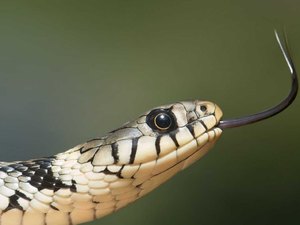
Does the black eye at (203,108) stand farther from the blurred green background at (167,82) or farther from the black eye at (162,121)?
the blurred green background at (167,82)

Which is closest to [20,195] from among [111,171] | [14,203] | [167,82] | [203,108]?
[14,203]

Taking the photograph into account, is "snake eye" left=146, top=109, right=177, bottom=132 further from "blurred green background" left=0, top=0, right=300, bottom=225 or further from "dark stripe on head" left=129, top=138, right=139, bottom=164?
"blurred green background" left=0, top=0, right=300, bottom=225

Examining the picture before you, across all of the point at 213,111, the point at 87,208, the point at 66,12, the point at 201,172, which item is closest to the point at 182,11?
the point at 66,12

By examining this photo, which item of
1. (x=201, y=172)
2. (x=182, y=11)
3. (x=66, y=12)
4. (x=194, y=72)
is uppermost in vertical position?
(x=66, y=12)

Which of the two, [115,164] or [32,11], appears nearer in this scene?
[115,164]

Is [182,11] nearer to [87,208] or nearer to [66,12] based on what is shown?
[66,12]

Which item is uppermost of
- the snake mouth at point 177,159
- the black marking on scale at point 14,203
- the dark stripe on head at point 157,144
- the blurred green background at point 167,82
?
the blurred green background at point 167,82

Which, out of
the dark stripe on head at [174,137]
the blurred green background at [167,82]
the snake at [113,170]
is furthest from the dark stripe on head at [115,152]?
the blurred green background at [167,82]

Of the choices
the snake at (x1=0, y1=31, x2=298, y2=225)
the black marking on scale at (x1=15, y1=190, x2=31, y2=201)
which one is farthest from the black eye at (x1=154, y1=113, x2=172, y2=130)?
the black marking on scale at (x1=15, y1=190, x2=31, y2=201)
